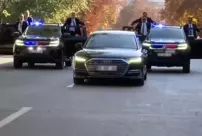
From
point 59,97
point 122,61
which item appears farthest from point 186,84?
point 59,97

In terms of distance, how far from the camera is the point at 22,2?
43.5m

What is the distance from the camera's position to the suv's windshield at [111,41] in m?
17.0

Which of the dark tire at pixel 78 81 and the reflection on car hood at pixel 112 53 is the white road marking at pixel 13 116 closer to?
the reflection on car hood at pixel 112 53

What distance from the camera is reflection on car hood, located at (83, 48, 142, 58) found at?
15.9 meters

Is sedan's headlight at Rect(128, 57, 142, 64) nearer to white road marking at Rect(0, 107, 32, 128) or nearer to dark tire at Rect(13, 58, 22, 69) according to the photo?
white road marking at Rect(0, 107, 32, 128)

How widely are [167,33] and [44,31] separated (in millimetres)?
4625

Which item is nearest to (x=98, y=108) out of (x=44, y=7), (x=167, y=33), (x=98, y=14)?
(x=167, y=33)

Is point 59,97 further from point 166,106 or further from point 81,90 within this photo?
point 166,106

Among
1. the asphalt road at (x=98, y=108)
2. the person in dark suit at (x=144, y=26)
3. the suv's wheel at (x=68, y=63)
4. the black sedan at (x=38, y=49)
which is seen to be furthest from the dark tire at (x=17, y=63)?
the person in dark suit at (x=144, y=26)

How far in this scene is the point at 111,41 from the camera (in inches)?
677

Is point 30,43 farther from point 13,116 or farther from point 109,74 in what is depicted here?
point 13,116

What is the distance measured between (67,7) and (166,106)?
33.2 metres

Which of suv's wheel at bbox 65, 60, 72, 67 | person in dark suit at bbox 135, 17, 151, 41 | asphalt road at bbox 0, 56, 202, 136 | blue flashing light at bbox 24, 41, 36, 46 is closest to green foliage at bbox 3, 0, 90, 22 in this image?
person in dark suit at bbox 135, 17, 151, 41

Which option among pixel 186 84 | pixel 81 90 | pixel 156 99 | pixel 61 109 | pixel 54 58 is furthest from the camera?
pixel 54 58
